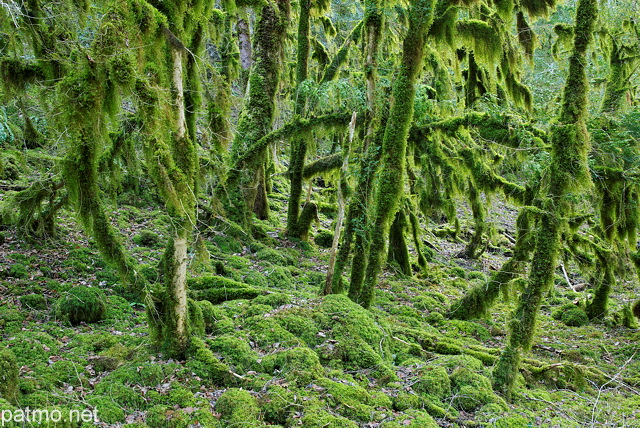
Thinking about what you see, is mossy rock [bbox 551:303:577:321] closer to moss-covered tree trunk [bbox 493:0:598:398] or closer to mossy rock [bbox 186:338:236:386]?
moss-covered tree trunk [bbox 493:0:598:398]

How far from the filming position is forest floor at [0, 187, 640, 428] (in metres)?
4.78

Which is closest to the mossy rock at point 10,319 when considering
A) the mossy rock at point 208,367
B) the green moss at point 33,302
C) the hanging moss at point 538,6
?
the green moss at point 33,302

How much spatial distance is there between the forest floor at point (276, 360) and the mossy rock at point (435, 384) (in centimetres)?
2

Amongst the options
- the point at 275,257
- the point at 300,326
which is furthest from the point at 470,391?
the point at 275,257

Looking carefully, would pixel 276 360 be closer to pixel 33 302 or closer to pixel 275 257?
pixel 33 302

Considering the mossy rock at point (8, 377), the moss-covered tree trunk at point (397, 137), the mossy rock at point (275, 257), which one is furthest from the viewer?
the mossy rock at point (275, 257)

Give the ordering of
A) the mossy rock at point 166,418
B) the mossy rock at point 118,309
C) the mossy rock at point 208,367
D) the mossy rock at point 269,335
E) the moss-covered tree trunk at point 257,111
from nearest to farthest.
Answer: the mossy rock at point 166,418 → the mossy rock at point 208,367 → the mossy rock at point 269,335 → the mossy rock at point 118,309 → the moss-covered tree trunk at point 257,111

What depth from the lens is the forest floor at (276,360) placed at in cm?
478

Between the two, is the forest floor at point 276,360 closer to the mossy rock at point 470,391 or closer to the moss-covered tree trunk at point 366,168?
the mossy rock at point 470,391

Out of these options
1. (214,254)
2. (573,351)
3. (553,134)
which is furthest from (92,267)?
(573,351)

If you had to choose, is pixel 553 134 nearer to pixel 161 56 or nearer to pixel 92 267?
Answer: pixel 161 56

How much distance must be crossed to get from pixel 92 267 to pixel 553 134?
26.0 ft

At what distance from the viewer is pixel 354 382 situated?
5.71 metres

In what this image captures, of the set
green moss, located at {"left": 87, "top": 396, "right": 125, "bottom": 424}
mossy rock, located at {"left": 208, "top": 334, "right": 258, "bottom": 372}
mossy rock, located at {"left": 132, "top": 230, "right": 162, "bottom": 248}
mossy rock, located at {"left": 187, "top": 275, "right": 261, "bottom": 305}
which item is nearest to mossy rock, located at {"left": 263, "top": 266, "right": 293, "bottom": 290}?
mossy rock, located at {"left": 187, "top": 275, "right": 261, "bottom": 305}
